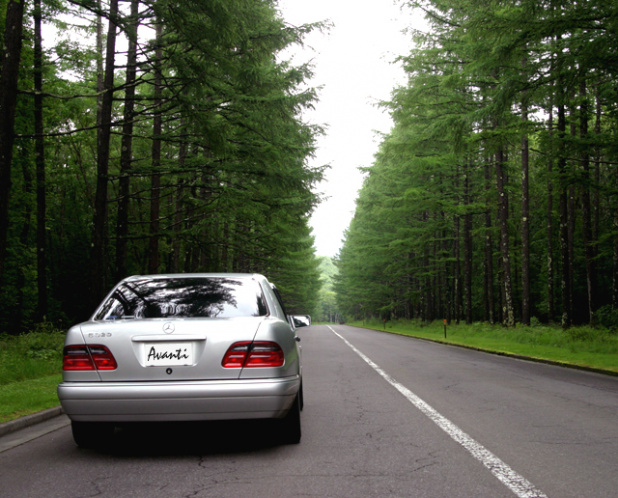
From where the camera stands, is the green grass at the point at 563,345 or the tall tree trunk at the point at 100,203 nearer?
the green grass at the point at 563,345

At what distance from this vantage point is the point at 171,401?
420 cm

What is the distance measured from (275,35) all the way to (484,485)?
1236 cm

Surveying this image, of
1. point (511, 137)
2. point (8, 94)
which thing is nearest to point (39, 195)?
point (8, 94)

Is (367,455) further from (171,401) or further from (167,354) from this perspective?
(167,354)

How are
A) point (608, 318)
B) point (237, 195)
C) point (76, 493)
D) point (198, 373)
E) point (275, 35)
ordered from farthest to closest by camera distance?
point (608, 318), point (237, 195), point (275, 35), point (198, 373), point (76, 493)

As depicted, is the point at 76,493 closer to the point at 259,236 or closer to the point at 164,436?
the point at 164,436

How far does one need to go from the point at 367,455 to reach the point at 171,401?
5.74ft

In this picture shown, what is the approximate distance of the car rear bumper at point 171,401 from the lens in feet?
13.8

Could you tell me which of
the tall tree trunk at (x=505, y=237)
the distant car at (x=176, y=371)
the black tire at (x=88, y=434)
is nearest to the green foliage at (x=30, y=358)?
the black tire at (x=88, y=434)

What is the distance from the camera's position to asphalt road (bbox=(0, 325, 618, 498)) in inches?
145

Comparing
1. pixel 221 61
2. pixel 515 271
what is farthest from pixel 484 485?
pixel 515 271

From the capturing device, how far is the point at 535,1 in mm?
10320

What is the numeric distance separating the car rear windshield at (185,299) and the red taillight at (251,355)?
416mm

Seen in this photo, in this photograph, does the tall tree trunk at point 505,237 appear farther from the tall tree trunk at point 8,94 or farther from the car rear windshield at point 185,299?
the car rear windshield at point 185,299
